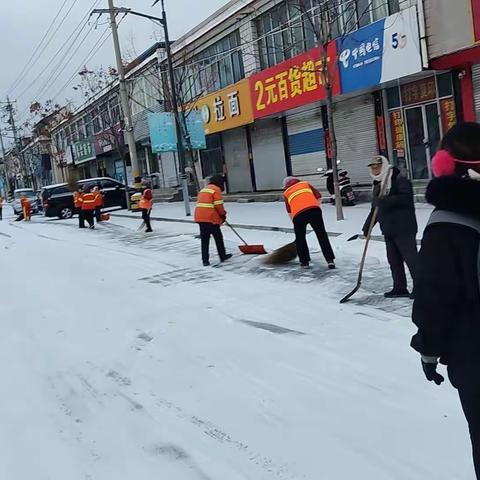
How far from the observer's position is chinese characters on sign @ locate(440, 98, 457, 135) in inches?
623

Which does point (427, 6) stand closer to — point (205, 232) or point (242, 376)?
point (205, 232)

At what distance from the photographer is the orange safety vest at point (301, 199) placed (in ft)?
29.2

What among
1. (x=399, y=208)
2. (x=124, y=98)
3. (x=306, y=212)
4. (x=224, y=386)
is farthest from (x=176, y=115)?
(x=224, y=386)

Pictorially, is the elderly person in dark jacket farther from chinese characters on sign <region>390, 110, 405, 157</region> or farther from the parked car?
the parked car

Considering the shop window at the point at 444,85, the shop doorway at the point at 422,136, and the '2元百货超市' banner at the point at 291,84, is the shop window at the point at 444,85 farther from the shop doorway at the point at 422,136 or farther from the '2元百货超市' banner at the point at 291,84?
the '2元百货超市' banner at the point at 291,84

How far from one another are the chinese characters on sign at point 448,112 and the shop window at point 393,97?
190 cm

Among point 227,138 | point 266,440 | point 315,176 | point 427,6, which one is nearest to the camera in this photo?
point 266,440

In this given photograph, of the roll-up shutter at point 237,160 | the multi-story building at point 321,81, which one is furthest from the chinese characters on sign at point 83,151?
the roll-up shutter at point 237,160

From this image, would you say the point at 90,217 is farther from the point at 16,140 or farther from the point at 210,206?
the point at 16,140

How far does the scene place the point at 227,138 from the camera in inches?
1136

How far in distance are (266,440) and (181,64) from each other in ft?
89.2

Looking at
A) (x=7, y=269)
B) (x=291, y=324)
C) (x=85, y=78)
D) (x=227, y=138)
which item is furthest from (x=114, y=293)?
(x=85, y=78)

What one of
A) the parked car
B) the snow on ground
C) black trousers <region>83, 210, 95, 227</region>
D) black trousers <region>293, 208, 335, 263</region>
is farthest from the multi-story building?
the parked car

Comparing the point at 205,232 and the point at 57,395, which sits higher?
the point at 205,232
